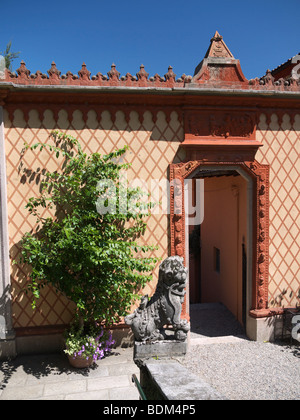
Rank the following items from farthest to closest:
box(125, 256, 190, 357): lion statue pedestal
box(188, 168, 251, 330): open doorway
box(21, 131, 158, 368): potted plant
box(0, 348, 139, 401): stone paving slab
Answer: box(188, 168, 251, 330): open doorway
box(21, 131, 158, 368): potted plant
box(0, 348, 139, 401): stone paving slab
box(125, 256, 190, 357): lion statue pedestal

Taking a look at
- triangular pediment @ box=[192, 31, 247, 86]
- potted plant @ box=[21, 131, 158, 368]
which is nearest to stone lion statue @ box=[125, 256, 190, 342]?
potted plant @ box=[21, 131, 158, 368]

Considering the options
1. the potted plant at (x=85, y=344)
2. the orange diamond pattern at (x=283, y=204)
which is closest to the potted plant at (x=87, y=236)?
the potted plant at (x=85, y=344)

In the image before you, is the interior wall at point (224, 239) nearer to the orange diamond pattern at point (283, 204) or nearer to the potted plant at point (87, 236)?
the orange diamond pattern at point (283, 204)

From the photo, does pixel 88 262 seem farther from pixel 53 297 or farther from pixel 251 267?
pixel 251 267

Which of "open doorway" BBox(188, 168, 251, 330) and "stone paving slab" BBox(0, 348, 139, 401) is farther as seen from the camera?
"open doorway" BBox(188, 168, 251, 330)

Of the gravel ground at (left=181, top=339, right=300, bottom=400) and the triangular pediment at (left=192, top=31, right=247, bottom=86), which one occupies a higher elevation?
the triangular pediment at (left=192, top=31, right=247, bottom=86)

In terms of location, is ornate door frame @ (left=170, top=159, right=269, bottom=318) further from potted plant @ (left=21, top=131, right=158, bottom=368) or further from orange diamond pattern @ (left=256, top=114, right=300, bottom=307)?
potted plant @ (left=21, top=131, right=158, bottom=368)

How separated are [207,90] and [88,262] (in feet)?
12.9

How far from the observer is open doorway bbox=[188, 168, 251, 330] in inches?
315

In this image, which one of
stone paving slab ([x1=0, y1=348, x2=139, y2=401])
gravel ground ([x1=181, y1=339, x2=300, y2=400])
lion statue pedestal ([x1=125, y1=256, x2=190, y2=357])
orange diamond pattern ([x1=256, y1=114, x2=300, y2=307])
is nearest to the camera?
lion statue pedestal ([x1=125, y1=256, x2=190, y2=357])

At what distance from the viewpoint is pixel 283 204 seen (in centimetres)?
729

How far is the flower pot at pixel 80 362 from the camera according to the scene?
609 centimetres

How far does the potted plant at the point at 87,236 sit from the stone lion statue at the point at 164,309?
1038 mm

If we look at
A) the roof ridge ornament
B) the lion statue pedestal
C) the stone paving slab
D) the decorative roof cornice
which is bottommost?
Answer: the stone paving slab
